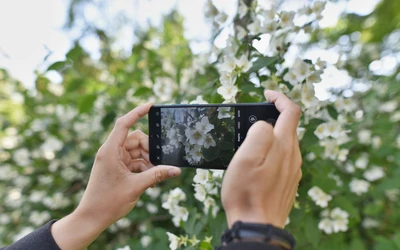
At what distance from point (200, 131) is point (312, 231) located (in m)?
0.57

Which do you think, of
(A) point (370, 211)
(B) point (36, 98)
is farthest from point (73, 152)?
(A) point (370, 211)

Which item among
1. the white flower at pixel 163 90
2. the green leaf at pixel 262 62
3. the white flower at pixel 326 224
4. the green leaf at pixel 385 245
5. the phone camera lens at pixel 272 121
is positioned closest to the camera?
the phone camera lens at pixel 272 121

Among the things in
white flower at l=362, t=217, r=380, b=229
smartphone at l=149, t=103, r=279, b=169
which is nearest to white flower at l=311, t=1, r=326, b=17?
smartphone at l=149, t=103, r=279, b=169

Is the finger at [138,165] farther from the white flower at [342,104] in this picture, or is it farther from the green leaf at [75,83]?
the green leaf at [75,83]

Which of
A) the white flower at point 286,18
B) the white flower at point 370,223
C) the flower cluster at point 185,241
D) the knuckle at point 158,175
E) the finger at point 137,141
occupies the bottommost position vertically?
the white flower at point 370,223

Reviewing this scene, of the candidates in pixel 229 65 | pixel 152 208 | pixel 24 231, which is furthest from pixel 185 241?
pixel 24 231

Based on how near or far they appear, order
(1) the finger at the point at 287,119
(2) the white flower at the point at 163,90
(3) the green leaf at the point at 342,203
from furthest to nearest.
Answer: (2) the white flower at the point at 163,90, (3) the green leaf at the point at 342,203, (1) the finger at the point at 287,119

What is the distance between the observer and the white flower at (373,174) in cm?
183

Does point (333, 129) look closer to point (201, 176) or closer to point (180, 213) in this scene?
point (201, 176)

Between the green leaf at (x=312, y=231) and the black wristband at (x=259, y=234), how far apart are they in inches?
27.5

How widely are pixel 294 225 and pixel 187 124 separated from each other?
524 mm

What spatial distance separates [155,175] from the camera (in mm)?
843

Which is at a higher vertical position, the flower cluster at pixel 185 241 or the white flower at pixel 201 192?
the white flower at pixel 201 192

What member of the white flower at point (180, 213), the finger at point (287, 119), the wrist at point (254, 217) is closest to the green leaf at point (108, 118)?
the white flower at point (180, 213)
